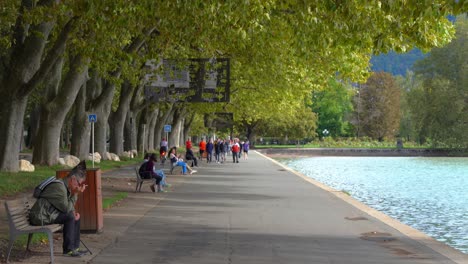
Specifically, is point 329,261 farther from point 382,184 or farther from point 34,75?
Result: point 382,184

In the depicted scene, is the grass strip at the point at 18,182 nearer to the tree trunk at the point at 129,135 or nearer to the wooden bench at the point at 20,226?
the wooden bench at the point at 20,226

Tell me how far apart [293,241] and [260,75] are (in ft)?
94.3

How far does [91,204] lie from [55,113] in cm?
1690

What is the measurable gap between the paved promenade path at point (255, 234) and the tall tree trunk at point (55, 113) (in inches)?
339

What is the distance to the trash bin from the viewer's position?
12234 millimetres

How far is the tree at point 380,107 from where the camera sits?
14462cm

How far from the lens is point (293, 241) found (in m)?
12.1

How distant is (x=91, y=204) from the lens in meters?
12.3

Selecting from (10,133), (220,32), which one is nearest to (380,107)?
(220,32)

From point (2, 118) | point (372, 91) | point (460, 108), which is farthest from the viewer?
point (372, 91)

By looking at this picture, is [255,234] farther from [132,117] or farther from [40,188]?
[132,117]

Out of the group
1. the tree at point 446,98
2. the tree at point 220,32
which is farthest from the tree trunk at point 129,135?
the tree at point 446,98

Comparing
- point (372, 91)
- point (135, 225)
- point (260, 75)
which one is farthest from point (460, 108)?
point (135, 225)

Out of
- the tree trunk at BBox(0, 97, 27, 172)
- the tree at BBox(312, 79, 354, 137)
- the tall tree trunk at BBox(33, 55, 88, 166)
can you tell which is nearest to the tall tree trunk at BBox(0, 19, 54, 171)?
the tree trunk at BBox(0, 97, 27, 172)
